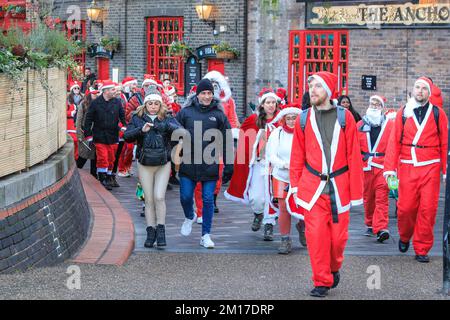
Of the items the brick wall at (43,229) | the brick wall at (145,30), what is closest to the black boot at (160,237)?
the brick wall at (43,229)

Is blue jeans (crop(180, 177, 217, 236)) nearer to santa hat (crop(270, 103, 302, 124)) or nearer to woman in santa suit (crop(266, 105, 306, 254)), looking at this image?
woman in santa suit (crop(266, 105, 306, 254))

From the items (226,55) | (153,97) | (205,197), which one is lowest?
(205,197)

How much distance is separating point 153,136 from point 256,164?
5.38ft

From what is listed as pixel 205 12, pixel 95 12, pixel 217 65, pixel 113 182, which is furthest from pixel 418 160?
pixel 95 12

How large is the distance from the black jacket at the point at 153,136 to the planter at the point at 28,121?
81 centimetres

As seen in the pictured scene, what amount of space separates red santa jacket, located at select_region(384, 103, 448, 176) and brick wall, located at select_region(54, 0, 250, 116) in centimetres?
1396

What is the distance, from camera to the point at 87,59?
2944 centimetres

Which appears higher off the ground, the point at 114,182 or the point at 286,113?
the point at 286,113

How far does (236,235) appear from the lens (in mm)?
11430

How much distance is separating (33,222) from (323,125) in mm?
2540

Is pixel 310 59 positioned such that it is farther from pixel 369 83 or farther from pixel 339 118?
pixel 339 118

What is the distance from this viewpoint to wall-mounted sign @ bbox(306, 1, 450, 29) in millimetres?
19062
